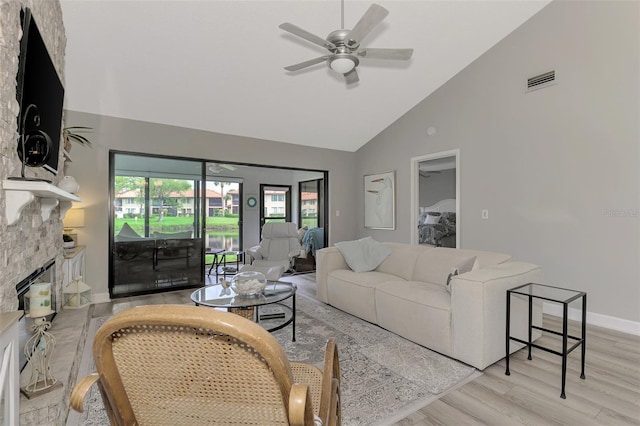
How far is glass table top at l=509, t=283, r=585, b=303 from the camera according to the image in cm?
222

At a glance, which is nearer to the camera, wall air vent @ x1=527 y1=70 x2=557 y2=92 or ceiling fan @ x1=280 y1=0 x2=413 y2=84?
ceiling fan @ x1=280 y1=0 x2=413 y2=84

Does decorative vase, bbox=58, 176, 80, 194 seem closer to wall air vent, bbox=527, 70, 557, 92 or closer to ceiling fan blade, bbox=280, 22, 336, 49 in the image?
ceiling fan blade, bbox=280, 22, 336, 49

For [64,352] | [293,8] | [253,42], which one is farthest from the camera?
[253,42]

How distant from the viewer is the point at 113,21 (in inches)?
121

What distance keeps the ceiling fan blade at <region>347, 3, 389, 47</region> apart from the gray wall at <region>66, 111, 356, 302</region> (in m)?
3.17

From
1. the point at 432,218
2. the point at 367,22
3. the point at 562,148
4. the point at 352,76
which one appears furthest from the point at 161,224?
the point at 562,148

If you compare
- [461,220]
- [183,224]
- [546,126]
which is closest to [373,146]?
[461,220]

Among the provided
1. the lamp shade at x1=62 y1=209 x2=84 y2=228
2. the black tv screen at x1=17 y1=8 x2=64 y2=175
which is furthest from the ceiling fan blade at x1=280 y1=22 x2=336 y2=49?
the lamp shade at x1=62 y1=209 x2=84 y2=228

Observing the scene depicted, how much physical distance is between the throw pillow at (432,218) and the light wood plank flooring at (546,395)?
12.6ft

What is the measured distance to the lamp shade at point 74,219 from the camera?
12.4 feet

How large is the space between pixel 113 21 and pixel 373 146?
4.39 m

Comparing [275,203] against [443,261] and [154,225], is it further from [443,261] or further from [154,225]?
[443,261]

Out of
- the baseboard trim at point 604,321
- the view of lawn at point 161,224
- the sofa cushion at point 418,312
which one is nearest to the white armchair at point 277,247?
the view of lawn at point 161,224

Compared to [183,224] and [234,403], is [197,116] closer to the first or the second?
[183,224]
